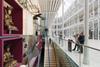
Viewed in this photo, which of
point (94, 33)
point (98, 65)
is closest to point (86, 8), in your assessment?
point (98, 65)

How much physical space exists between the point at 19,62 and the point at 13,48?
A: 21cm

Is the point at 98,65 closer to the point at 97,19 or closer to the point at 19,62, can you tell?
the point at 19,62

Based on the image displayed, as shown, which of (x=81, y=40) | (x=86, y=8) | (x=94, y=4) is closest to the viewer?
(x=86, y=8)

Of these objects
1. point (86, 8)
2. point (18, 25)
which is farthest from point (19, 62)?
point (86, 8)

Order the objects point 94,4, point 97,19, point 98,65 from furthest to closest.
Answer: point 94,4
point 97,19
point 98,65

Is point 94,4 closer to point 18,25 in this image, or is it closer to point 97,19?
point 97,19

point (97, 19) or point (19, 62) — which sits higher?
point (97, 19)

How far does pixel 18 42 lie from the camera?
7.94 ft

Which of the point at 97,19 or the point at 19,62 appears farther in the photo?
the point at 97,19

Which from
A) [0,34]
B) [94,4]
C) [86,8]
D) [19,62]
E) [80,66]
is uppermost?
[94,4]

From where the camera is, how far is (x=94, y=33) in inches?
750

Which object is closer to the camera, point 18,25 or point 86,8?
point 18,25

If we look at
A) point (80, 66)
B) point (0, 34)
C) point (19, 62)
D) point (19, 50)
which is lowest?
point (80, 66)

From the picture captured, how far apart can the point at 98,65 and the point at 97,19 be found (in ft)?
47.2
